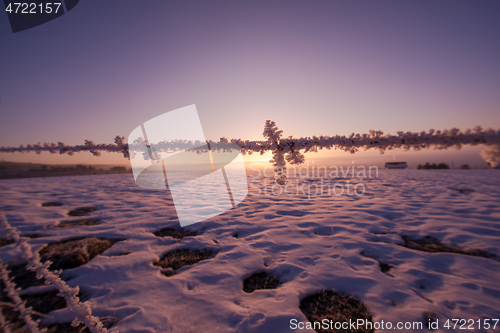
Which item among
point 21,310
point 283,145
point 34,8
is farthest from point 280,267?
point 34,8

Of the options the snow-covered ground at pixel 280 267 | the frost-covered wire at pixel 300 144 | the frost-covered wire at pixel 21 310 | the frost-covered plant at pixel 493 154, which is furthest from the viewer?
the snow-covered ground at pixel 280 267

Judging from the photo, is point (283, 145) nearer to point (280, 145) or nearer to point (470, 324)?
point (280, 145)

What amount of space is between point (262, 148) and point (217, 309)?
1.57m

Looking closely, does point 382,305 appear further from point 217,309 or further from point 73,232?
point 73,232

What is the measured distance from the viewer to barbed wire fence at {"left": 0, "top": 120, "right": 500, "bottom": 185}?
1371 mm

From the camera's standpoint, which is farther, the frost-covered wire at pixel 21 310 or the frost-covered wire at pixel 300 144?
the frost-covered wire at pixel 300 144

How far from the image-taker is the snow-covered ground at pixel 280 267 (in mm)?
1435

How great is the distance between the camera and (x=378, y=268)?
2023mm

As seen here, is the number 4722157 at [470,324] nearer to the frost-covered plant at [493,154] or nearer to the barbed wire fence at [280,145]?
the frost-covered plant at [493,154]

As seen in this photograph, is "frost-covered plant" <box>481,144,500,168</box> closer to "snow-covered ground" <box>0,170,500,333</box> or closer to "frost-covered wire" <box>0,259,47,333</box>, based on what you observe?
"snow-covered ground" <box>0,170,500,333</box>

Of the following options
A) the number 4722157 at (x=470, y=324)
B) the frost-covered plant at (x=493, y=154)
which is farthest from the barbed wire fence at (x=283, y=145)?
the number 4722157 at (x=470, y=324)

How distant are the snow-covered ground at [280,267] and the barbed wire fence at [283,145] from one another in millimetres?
1246

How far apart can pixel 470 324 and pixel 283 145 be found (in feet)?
6.98

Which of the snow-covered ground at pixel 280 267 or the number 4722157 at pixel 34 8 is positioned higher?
the number 4722157 at pixel 34 8
